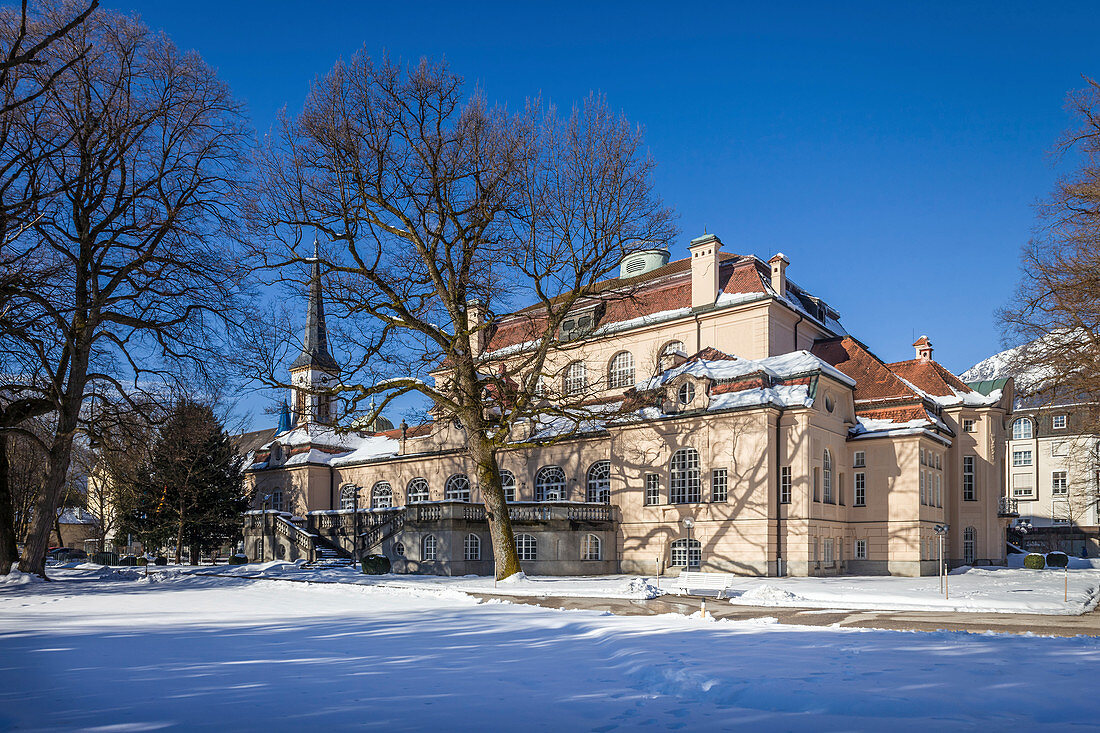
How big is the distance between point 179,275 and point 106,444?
543 cm

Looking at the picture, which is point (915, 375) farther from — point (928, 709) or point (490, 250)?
point (928, 709)

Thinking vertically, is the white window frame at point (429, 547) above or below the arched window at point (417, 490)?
below

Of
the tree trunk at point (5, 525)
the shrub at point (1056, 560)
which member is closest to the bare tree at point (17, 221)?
the tree trunk at point (5, 525)

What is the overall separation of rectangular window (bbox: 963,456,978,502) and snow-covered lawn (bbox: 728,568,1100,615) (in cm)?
841

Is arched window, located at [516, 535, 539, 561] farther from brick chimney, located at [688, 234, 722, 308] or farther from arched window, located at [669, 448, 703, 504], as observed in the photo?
brick chimney, located at [688, 234, 722, 308]

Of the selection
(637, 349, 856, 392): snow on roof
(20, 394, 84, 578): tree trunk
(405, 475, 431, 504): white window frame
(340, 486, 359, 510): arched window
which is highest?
(637, 349, 856, 392): snow on roof

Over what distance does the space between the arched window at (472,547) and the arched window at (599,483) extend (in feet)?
21.5

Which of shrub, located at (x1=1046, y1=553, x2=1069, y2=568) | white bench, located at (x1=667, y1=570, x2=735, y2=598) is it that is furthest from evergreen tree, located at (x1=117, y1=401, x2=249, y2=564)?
shrub, located at (x1=1046, y1=553, x2=1069, y2=568)

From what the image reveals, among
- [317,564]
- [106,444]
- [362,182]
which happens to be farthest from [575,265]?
[317,564]

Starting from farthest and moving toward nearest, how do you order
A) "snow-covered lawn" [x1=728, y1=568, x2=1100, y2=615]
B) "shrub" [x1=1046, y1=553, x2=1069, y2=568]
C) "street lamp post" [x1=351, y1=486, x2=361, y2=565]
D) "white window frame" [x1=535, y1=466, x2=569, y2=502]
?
"shrub" [x1=1046, y1=553, x2=1069, y2=568] → "white window frame" [x1=535, y1=466, x2=569, y2=502] → "street lamp post" [x1=351, y1=486, x2=361, y2=565] → "snow-covered lawn" [x1=728, y1=568, x2=1100, y2=615]

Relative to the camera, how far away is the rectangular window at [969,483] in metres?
42.6

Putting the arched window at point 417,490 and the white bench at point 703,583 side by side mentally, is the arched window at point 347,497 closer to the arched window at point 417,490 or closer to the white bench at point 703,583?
the arched window at point 417,490

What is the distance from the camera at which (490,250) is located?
25.2 metres

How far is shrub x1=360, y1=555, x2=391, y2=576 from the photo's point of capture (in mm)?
33375
